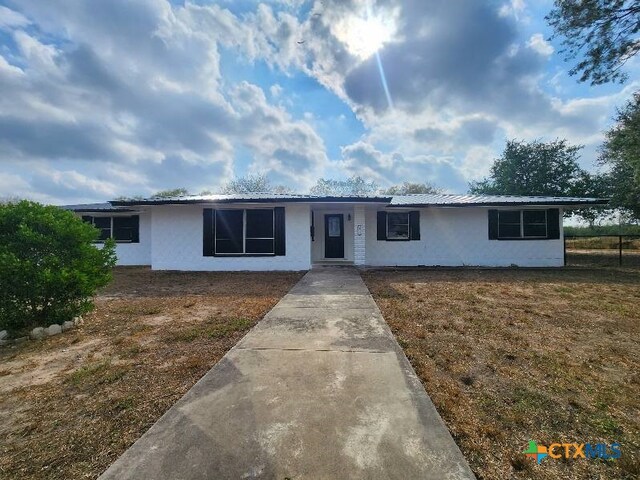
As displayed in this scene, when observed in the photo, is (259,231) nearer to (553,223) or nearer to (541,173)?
(553,223)

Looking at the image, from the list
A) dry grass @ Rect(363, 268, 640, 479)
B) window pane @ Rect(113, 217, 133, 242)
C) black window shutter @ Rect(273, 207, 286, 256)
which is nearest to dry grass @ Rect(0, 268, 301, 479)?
dry grass @ Rect(363, 268, 640, 479)

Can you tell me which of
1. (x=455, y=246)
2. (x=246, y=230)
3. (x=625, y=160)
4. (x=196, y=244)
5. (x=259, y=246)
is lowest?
(x=455, y=246)

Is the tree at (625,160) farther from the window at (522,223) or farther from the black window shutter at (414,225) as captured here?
the black window shutter at (414,225)

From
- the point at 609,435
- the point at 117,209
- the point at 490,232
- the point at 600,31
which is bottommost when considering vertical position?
the point at 609,435

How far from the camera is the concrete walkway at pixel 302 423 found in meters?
1.86

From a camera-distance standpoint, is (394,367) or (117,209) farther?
(117,209)

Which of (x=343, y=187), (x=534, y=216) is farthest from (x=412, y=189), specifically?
(x=534, y=216)

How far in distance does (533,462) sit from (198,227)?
11.7 m

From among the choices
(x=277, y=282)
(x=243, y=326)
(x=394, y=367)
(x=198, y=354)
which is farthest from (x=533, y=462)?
(x=277, y=282)

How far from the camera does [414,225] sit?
12922 millimetres

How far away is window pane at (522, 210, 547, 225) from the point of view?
493 inches

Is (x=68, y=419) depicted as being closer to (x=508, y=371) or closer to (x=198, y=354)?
(x=198, y=354)

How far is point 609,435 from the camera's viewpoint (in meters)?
2.29

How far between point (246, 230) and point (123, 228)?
7326mm
